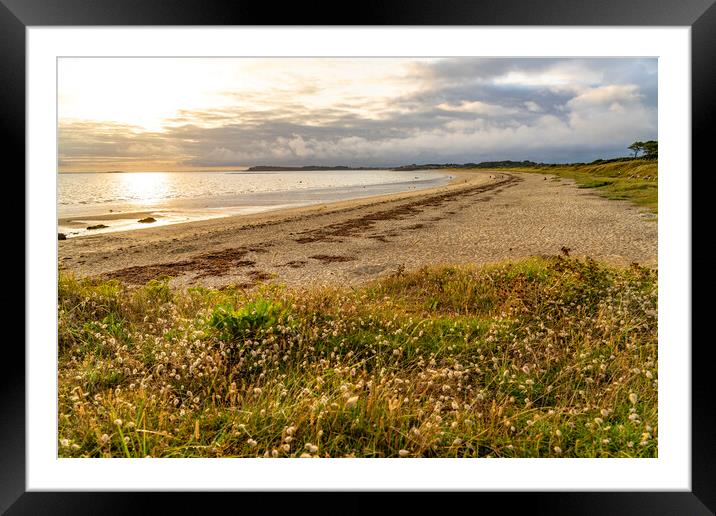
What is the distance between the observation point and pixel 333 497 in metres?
2.43

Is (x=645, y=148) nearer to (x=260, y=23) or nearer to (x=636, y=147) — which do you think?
(x=636, y=147)

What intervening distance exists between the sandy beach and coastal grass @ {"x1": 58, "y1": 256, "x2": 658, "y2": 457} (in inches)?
84.3

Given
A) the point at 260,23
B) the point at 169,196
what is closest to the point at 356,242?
the point at 260,23

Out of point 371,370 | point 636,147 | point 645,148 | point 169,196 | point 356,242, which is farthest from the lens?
point 169,196

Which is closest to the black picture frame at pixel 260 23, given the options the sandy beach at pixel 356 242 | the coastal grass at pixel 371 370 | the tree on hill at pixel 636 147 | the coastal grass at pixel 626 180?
the coastal grass at pixel 371 370

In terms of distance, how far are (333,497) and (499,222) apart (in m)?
10.9

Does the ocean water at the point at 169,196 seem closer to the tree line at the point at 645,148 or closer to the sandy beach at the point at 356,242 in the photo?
the sandy beach at the point at 356,242

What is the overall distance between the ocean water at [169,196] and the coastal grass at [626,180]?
27.2ft

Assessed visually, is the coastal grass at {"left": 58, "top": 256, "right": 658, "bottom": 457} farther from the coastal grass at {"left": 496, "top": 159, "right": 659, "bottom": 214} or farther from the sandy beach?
the coastal grass at {"left": 496, "top": 159, "right": 659, "bottom": 214}

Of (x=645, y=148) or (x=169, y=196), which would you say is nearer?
(x=645, y=148)

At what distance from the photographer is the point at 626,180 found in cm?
1504

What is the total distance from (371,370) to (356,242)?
249 inches

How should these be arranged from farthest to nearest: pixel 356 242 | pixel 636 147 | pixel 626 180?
pixel 626 180 → pixel 636 147 → pixel 356 242

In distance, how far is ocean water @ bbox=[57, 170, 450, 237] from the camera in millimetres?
12506
